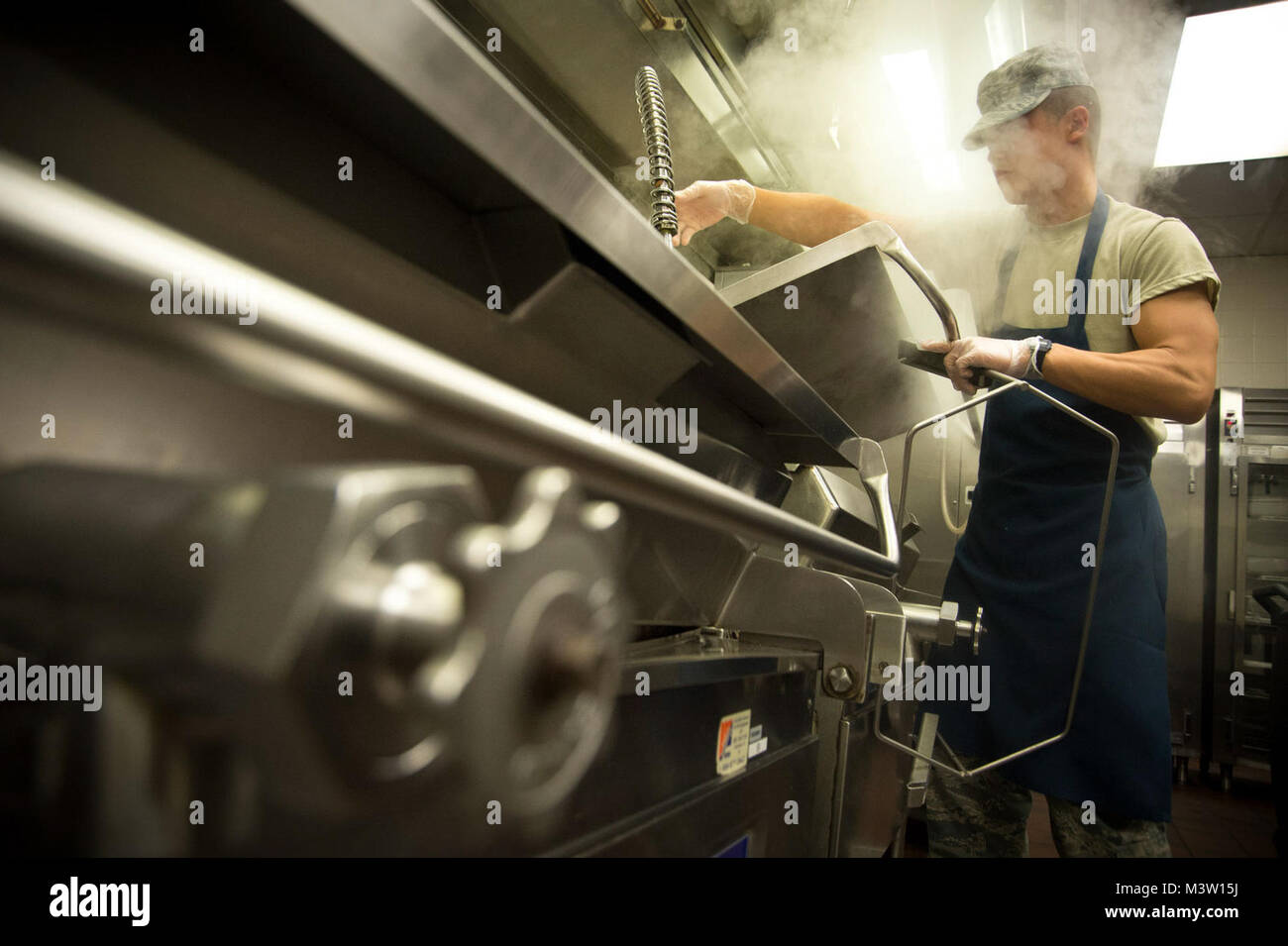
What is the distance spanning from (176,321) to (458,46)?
0.97 feet

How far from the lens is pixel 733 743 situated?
815 mm

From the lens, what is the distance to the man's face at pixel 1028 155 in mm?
1478

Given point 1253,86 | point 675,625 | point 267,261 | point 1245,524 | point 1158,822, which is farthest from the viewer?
point 1245,524

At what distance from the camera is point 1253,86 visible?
107 inches

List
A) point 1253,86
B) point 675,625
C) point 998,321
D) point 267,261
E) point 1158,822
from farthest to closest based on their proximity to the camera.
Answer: point 1253,86
point 998,321
point 1158,822
point 675,625
point 267,261

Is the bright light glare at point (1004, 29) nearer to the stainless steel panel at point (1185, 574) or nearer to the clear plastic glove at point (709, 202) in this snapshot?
the clear plastic glove at point (709, 202)

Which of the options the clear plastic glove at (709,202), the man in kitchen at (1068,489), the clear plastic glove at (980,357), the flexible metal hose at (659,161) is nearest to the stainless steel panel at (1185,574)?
the man in kitchen at (1068,489)

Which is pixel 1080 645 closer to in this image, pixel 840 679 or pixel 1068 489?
pixel 1068 489

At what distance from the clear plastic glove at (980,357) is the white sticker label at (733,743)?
779 millimetres

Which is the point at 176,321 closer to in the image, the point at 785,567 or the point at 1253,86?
the point at 785,567

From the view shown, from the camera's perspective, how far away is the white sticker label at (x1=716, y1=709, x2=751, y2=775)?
0.79 metres

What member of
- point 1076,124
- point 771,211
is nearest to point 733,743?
point 771,211

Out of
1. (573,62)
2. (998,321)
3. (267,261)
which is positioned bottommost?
(267,261)

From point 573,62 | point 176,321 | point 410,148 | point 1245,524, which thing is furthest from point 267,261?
point 1245,524
